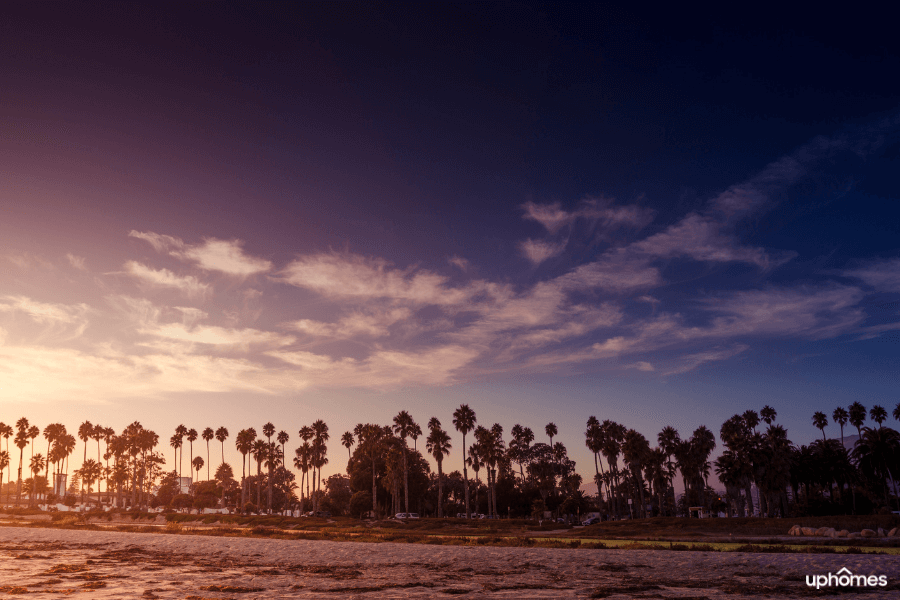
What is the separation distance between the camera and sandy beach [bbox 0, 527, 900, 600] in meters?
20.8

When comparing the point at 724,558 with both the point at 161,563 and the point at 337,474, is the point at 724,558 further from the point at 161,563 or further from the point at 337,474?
the point at 337,474

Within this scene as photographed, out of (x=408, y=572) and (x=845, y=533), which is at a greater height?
(x=408, y=572)

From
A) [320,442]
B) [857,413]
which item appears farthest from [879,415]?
[320,442]

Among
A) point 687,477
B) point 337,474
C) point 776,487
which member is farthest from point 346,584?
point 337,474

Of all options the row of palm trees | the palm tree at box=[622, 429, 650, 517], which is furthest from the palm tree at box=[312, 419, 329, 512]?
the palm tree at box=[622, 429, 650, 517]

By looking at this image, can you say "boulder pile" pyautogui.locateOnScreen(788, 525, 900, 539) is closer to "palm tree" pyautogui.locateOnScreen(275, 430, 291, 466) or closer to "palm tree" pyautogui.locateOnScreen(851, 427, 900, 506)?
"palm tree" pyautogui.locateOnScreen(851, 427, 900, 506)

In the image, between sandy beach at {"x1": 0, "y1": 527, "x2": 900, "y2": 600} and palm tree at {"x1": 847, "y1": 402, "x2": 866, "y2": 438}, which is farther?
palm tree at {"x1": 847, "y1": 402, "x2": 866, "y2": 438}

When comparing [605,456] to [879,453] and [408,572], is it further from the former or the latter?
[408,572]

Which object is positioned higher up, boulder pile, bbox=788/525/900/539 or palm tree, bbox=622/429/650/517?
palm tree, bbox=622/429/650/517

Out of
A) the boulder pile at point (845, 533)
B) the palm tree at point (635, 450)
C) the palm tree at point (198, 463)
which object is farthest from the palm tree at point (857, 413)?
the palm tree at point (198, 463)

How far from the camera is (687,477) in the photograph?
375 ft

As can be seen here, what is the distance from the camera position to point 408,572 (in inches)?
1109

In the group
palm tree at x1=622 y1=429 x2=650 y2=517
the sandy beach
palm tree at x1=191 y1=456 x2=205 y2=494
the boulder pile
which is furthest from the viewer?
palm tree at x1=191 y1=456 x2=205 y2=494

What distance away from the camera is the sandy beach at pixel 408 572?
20844 mm
